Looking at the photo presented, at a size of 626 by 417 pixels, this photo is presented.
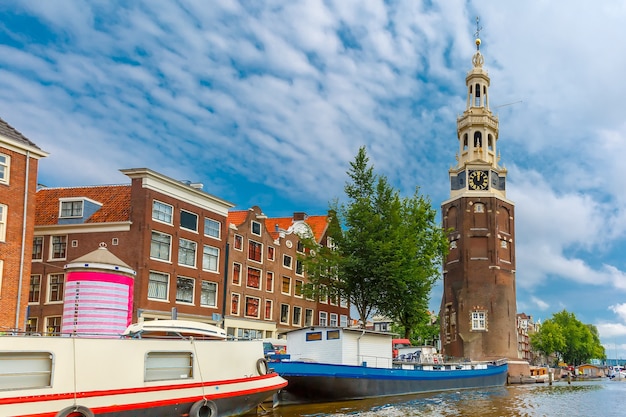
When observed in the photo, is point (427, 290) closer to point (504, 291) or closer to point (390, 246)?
point (390, 246)

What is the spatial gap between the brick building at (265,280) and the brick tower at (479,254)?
15.4 m

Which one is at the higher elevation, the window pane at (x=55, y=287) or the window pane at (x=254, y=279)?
the window pane at (x=254, y=279)

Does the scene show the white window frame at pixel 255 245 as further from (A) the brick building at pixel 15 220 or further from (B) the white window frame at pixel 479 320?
(B) the white window frame at pixel 479 320

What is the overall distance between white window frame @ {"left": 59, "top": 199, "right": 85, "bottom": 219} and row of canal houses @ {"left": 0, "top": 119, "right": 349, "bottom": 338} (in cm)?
6

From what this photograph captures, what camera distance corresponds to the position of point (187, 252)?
39.7 m

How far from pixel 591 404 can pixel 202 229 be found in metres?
24.1

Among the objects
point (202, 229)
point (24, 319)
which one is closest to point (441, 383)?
point (202, 229)

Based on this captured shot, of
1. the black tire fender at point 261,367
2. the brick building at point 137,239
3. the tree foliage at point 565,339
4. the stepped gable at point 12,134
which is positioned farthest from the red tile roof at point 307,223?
the tree foliage at point 565,339

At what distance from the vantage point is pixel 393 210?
42.4 metres

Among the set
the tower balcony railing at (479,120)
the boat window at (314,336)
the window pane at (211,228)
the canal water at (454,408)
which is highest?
the tower balcony railing at (479,120)

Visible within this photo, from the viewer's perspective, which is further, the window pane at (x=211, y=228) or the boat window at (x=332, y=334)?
the window pane at (x=211, y=228)

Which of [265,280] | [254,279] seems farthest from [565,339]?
[254,279]

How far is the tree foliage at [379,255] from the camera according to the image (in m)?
41.0

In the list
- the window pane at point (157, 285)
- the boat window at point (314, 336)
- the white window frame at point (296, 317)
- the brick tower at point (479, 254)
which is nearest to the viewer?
the boat window at point (314, 336)
